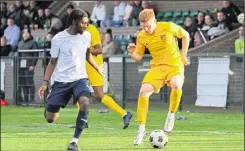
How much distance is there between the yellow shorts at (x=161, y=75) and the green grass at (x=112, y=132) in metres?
0.96

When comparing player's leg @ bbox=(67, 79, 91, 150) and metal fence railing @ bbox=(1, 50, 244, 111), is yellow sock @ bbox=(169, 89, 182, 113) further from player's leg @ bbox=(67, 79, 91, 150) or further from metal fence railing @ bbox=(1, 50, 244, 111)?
metal fence railing @ bbox=(1, 50, 244, 111)

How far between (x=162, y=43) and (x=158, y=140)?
212 cm

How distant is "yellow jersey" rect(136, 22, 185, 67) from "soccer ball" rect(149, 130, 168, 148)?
1710 millimetres

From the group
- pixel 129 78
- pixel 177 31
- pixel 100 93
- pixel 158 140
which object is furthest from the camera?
pixel 129 78

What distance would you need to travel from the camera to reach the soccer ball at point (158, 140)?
1284 cm

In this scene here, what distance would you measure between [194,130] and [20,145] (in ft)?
14.7

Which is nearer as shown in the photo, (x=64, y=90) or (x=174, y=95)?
(x=64, y=90)

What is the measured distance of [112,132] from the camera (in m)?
16.0

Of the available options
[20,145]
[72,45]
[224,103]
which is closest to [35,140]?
[20,145]

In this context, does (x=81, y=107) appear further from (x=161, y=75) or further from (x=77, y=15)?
(x=161, y=75)

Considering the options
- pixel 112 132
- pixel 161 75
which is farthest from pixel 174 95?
pixel 112 132

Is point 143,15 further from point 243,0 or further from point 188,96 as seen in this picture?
→ point 243,0

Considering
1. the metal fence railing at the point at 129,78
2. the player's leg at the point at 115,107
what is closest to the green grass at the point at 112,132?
the player's leg at the point at 115,107

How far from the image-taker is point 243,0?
84.8 ft
